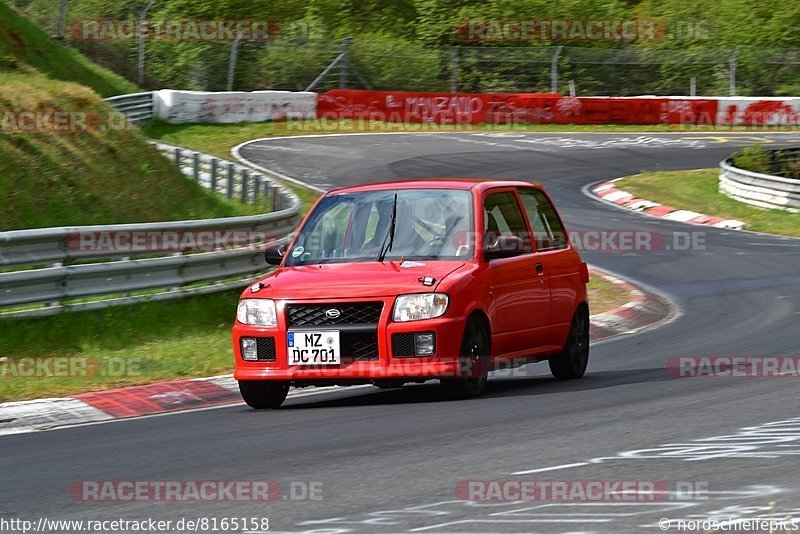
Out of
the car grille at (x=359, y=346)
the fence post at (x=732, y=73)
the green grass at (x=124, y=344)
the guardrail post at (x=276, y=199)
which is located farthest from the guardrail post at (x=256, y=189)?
the fence post at (x=732, y=73)

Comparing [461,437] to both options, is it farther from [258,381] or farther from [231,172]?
[231,172]

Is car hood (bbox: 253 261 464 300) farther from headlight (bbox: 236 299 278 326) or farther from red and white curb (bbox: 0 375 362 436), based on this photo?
red and white curb (bbox: 0 375 362 436)

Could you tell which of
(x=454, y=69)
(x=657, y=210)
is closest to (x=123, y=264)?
(x=657, y=210)

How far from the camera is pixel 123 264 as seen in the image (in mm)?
13227

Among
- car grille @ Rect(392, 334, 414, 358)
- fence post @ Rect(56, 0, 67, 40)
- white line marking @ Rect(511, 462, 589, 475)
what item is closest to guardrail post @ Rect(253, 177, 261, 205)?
car grille @ Rect(392, 334, 414, 358)

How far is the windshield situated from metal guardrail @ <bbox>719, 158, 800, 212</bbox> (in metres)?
18.6

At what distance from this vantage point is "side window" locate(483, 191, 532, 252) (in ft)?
33.6

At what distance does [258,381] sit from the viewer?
31.2 ft

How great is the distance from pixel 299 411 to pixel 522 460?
2801mm

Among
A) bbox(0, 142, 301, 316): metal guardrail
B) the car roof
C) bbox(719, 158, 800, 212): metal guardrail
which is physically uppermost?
the car roof

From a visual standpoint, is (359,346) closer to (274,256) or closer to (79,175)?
(274,256)

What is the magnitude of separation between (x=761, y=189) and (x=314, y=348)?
809 inches

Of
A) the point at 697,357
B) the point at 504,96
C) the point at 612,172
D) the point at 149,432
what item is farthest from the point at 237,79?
the point at 149,432

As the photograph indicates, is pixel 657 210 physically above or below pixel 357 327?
below
